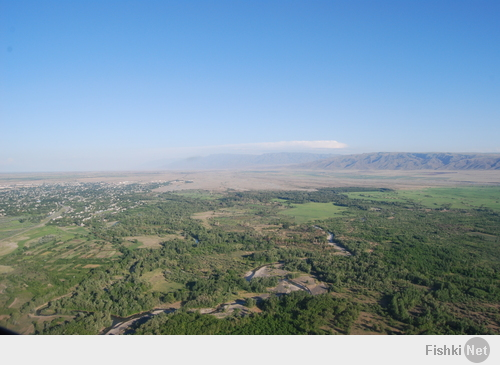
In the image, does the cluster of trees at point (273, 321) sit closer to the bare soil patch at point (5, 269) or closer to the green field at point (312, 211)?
the bare soil patch at point (5, 269)

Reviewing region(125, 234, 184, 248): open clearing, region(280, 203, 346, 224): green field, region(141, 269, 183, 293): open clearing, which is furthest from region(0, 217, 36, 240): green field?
region(280, 203, 346, 224): green field

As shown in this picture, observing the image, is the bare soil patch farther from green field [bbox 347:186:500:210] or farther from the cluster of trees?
green field [bbox 347:186:500:210]

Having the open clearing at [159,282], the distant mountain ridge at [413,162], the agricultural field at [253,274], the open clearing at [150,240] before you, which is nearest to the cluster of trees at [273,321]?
the agricultural field at [253,274]

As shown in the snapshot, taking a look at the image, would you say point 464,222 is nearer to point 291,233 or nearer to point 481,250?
point 481,250

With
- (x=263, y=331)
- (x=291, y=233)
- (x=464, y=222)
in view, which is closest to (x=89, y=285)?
(x=263, y=331)

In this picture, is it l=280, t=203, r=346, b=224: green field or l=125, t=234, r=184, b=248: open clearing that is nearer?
l=125, t=234, r=184, b=248: open clearing

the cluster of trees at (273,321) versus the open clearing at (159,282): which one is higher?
the cluster of trees at (273,321)

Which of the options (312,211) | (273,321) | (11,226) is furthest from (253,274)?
(11,226)
